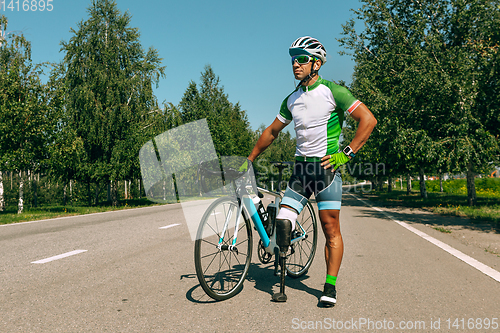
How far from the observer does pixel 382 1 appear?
1970 centimetres

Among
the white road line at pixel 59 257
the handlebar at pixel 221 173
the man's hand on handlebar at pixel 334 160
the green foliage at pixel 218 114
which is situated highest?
the green foliage at pixel 218 114

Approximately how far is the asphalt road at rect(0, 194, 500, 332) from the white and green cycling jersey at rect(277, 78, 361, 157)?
3.92 feet

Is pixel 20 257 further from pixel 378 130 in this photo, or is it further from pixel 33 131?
pixel 378 130

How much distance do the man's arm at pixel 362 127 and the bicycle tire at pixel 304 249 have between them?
1233 mm

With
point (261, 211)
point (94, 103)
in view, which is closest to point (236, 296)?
point (261, 211)

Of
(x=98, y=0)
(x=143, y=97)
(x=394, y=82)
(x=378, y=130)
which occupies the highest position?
(x=98, y=0)

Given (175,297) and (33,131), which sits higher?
(33,131)

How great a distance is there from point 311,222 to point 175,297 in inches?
72.9

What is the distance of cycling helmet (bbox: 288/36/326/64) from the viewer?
134 inches

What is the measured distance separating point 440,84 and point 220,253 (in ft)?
46.9

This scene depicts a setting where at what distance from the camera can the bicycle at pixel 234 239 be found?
345cm

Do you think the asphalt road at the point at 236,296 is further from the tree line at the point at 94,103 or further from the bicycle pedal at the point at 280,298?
the tree line at the point at 94,103

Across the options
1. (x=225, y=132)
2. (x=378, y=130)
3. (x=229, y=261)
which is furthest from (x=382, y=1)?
(x=225, y=132)

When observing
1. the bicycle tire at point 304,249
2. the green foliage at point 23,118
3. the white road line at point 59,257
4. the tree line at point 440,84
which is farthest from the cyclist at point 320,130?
the green foliage at point 23,118
